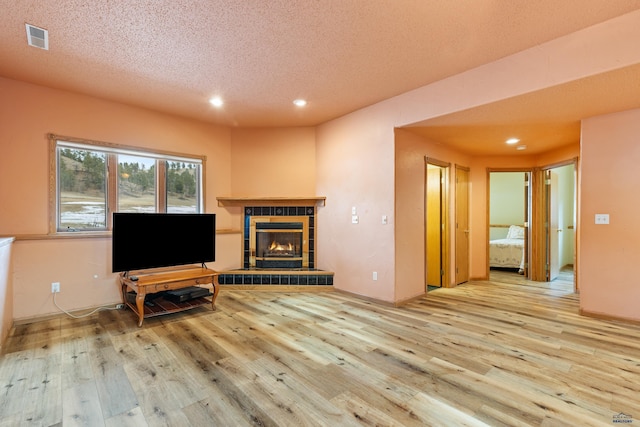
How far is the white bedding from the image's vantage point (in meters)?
6.50

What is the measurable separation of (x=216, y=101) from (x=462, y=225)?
14.8 ft

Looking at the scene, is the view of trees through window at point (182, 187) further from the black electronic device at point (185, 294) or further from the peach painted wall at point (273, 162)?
the black electronic device at point (185, 294)

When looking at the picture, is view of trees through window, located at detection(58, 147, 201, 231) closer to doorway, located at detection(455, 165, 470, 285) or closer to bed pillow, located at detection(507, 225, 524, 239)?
doorway, located at detection(455, 165, 470, 285)

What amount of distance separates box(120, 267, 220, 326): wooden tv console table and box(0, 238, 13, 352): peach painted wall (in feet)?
3.21

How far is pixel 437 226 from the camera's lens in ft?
16.9

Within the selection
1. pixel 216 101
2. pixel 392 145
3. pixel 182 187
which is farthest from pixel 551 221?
pixel 182 187

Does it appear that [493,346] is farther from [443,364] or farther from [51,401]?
[51,401]

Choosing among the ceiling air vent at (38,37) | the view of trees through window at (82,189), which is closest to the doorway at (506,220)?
the view of trees through window at (82,189)

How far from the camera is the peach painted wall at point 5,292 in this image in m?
2.67

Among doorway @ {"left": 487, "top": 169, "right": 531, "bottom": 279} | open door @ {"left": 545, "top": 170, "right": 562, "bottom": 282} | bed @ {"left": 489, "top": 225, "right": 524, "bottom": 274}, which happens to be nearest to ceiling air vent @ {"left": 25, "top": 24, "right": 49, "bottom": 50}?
open door @ {"left": 545, "top": 170, "right": 562, "bottom": 282}

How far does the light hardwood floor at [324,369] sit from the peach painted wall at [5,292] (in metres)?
0.13

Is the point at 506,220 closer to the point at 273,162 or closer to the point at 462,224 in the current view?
the point at 462,224

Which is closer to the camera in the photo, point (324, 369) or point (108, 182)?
point (324, 369)

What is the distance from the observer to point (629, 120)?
130 inches
